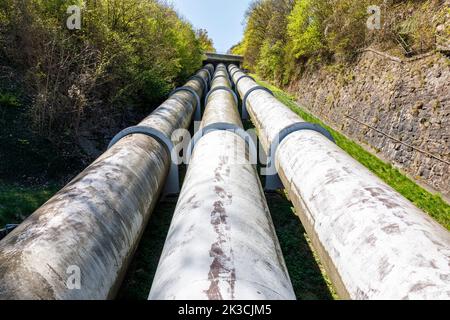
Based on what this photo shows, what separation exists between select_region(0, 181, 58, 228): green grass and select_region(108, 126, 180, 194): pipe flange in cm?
170

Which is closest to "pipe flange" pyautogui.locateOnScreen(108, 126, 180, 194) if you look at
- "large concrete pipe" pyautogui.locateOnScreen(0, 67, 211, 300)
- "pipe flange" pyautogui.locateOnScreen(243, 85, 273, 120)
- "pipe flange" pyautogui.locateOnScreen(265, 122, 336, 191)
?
"large concrete pipe" pyautogui.locateOnScreen(0, 67, 211, 300)

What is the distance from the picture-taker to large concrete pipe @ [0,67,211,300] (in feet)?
8.29

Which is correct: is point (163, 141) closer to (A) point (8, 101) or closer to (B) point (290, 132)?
(B) point (290, 132)

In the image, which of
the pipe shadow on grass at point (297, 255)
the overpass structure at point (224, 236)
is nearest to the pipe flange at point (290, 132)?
the pipe shadow on grass at point (297, 255)

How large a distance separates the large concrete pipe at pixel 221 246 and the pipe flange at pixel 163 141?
2.33 meters

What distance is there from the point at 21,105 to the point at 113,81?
2734 millimetres

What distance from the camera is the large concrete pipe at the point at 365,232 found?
2455 mm

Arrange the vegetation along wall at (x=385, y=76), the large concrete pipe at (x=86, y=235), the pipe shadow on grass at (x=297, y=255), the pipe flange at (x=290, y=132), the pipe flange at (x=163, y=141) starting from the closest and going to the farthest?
the large concrete pipe at (x=86, y=235)
the pipe shadow on grass at (x=297, y=255)
the pipe flange at (x=163, y=141)
the pipe flange at (x=290, y=132)
the vegetation along wall at (x=385, y=76)

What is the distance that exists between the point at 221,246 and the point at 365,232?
60.4 inches

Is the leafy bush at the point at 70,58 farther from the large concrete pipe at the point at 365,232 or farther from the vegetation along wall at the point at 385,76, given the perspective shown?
the vegetation along wall at the point at 385,76

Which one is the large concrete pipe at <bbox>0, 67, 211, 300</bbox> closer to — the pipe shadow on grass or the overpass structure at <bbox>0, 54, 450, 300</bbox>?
the overpass structure at <bbox>0, 54, 450, 300</bbox>

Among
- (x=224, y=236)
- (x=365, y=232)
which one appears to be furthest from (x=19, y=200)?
(x=365, y=232)

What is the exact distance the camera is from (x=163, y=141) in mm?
6562

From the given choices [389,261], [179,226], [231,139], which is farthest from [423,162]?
[179,226]
